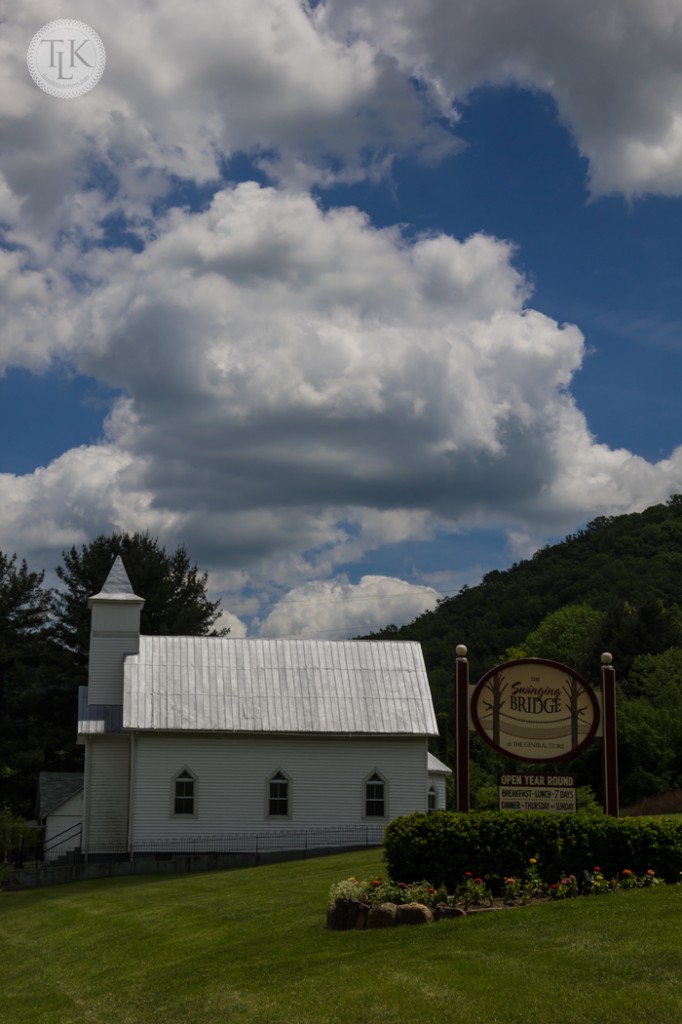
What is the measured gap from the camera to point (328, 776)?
1591 inches

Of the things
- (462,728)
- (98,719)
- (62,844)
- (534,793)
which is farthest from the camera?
(62,844)

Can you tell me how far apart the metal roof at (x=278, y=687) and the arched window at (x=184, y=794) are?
69.3 inches

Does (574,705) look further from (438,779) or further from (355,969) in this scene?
(438,779)

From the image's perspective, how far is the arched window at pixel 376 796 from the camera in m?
40.4

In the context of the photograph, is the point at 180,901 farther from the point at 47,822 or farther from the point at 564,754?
the point at 47,822

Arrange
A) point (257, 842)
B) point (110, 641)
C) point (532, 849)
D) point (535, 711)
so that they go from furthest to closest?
point (110, 641)
point (257, 842)
point (535, 711)
point (532, 849)

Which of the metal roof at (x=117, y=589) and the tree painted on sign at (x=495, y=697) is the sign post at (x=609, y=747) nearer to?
the tree painted on sign at (x=495, y=697)

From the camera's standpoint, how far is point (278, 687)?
137ft

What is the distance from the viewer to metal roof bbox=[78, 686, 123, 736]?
40.4 m

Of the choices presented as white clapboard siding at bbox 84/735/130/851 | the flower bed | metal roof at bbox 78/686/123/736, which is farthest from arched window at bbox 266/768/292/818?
the flower bed

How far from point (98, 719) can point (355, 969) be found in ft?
94.0

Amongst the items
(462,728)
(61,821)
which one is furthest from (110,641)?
(462,728)

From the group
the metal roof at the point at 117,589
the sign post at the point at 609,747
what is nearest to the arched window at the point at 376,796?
the metal roof at the point at 117,589

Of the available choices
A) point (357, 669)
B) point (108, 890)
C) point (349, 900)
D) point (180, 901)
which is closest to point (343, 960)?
point (349, 900)
